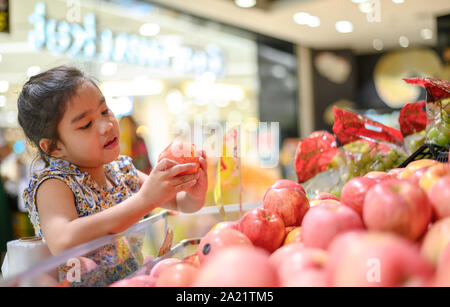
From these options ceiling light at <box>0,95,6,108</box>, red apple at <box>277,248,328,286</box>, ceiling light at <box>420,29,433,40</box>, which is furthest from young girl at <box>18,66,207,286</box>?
ceiling light at <box>420,29,433,40</box>

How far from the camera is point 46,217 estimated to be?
1.03 m

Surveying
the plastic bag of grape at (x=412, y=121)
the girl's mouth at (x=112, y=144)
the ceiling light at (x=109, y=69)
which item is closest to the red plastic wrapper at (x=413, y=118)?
the plastic bag of grape at (x=412, y=121)

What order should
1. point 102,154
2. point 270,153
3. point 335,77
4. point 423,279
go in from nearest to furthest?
point 423,279, point 102,154, point 270,153, point 335,77

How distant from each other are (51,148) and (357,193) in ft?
2.77

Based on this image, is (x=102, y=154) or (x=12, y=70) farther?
(x=12, y=70)

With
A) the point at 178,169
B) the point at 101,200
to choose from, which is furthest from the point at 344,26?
the point at 178,169

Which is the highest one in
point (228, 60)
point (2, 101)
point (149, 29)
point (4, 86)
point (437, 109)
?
point (149, 29)

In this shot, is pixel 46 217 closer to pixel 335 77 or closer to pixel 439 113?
pixel 439 113

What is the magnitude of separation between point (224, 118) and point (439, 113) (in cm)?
532

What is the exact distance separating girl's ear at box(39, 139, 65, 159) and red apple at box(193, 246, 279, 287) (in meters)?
0.77

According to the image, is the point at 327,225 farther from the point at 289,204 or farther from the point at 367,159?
the point at 367,159

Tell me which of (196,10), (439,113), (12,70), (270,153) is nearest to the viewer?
(439,113)

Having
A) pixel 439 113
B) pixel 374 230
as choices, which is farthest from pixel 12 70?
pixel 374 230

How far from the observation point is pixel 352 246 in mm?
519
